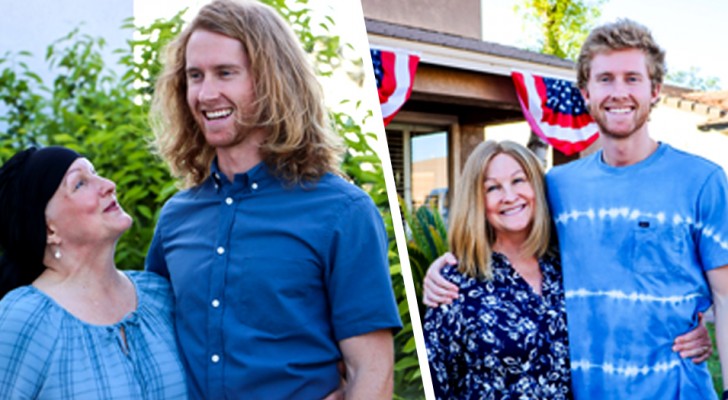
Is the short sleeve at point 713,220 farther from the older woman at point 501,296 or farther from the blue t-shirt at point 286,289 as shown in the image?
the blue t-shirt at point 286,289

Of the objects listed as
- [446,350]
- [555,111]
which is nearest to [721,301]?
[446,350]

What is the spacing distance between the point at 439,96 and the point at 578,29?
11152mm

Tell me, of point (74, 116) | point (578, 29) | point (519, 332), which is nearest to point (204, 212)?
point (519, 332)

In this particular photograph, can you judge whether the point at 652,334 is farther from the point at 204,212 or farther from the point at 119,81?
the point at 119,81

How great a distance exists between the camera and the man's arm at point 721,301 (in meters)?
2.21

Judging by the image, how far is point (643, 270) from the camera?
7.38ft

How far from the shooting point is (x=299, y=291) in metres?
1.74

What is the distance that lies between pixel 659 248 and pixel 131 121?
206 centimetres

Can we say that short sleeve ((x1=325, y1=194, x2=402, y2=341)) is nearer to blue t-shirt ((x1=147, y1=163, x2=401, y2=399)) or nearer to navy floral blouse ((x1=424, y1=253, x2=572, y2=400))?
blue t-shirt ((x1=147, y1=163, x2=401, y2=399))

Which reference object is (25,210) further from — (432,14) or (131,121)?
(432,14)

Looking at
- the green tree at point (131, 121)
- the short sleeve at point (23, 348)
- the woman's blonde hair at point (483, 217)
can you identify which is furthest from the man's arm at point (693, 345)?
the short sleeve at point (23, 348)

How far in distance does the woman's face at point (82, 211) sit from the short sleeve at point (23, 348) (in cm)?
19

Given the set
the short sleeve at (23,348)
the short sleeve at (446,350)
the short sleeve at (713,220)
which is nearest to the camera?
the short sleeve at (23,348)

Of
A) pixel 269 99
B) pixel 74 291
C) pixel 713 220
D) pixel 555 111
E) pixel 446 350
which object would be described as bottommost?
pixel 446 350
